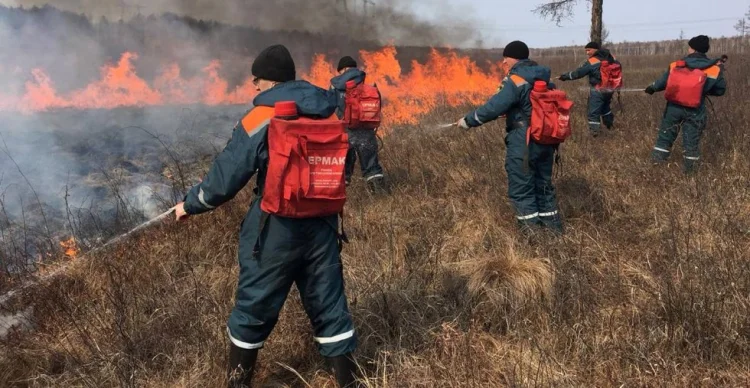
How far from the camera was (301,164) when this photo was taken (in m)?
2.17

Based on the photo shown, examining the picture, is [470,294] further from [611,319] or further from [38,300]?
[38,300]

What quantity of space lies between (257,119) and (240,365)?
3.94 feet

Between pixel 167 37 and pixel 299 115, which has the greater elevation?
pixel 167 37

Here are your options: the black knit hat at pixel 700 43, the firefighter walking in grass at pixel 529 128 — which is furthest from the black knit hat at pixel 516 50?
the black knit hat at pixel 700 43

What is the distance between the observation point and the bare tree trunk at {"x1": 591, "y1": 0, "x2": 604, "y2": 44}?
37.7 feet

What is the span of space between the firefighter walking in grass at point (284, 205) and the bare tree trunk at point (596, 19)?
11.1 meters

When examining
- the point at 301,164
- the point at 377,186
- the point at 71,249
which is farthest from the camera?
the point at 377,186

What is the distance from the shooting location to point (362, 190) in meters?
6.20

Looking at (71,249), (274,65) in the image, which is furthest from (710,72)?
(71,249)

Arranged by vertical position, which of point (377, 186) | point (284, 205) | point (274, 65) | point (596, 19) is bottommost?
point (377, 186)

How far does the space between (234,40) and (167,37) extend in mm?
2355

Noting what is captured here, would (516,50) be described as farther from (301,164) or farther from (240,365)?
(240,365)

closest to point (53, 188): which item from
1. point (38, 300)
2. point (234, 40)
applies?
point (38, 300)

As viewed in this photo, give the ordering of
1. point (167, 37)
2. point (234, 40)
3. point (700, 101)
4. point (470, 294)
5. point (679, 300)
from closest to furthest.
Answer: point (679, 300), point (470, 294), point (700, 101), point (167, 37), point (234, 40)
